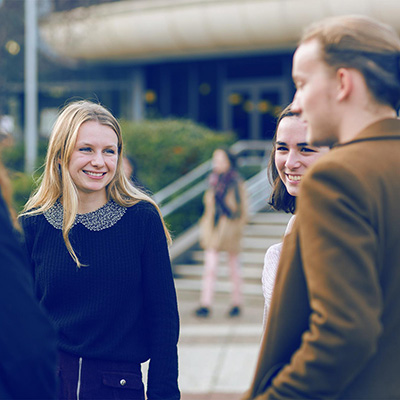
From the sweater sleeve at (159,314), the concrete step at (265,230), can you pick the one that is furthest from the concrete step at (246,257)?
the sweater sleeve at (159,314)

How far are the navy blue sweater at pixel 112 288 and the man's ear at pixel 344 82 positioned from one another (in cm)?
123

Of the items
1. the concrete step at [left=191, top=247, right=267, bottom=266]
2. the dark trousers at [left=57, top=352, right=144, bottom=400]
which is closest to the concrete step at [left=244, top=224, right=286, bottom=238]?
the concrete step at [left=191, top=247, right=267, bottom=266]

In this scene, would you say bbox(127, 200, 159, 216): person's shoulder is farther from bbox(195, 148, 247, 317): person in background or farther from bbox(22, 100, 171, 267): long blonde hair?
bbox(195, 148, 247, 317): person in background

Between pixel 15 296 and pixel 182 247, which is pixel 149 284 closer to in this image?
pixel 15 296

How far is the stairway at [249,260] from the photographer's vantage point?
32.7 ft

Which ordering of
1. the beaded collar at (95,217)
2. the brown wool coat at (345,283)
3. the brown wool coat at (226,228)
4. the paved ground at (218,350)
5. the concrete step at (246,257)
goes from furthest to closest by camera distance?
the concrete step at (246,257)
the brown wool coat at (226,228)
the paved ground at (218,350)
the beaded collar at (95,217)
the brown wool coat at (345,283)

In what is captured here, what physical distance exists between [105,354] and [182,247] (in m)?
8.45

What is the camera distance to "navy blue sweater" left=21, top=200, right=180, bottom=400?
2.55 meters

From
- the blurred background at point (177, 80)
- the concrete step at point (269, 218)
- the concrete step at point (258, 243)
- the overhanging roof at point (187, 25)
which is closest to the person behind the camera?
the concrete step at point (258, 243)

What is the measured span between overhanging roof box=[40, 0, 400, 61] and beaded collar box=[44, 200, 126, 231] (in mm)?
16682

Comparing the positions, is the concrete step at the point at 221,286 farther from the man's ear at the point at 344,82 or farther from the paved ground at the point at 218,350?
the man's ear at the point at 344,82

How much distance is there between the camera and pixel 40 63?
63.0 ft

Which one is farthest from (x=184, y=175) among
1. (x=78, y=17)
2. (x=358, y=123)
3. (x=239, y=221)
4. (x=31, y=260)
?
(x=358, y=123)

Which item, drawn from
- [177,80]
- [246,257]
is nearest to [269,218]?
[246,257]
